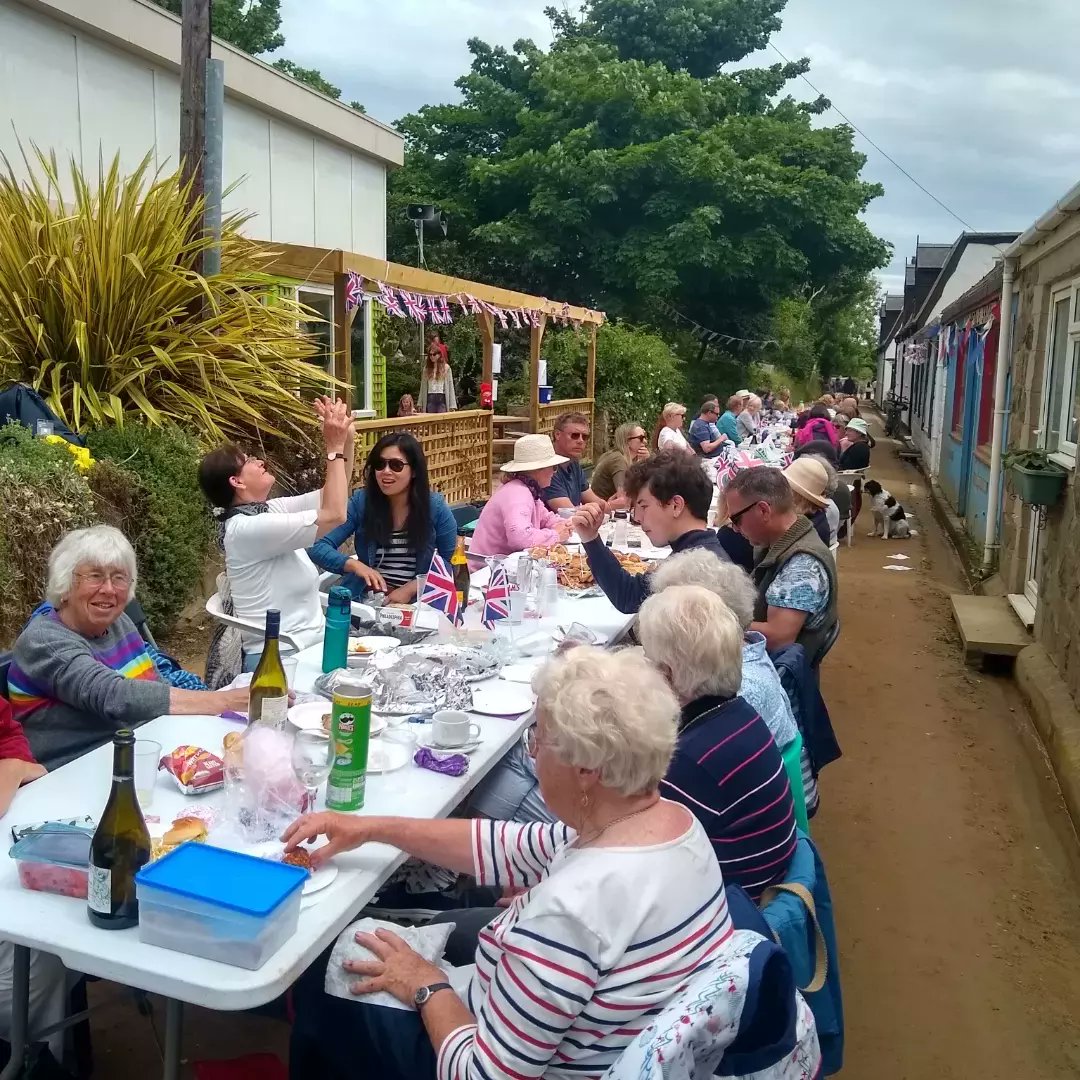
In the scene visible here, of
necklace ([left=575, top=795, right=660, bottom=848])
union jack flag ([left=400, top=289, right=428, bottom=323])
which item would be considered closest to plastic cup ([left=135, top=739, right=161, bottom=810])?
necklace ([left=575, top=795, right=660, bottom=848])

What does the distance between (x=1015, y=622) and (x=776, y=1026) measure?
6.42 m

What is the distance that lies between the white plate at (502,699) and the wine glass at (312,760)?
0.55 meters

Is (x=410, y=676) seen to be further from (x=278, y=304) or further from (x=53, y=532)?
(x=278, y=304)

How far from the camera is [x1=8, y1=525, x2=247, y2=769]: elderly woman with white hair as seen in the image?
2.66m

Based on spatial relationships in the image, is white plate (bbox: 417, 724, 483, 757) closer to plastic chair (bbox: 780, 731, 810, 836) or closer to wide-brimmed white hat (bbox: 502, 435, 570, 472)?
plastic chair (bbox: 780, 731, 810, 836)

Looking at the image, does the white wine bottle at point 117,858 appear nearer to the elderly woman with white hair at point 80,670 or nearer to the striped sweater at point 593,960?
the striped sweater at point 593,960

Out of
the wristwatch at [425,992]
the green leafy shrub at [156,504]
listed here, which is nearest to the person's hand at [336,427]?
the green leafy shrub at [156,504]

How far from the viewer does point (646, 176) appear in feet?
76.1

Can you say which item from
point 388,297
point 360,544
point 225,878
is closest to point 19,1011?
point 225,878

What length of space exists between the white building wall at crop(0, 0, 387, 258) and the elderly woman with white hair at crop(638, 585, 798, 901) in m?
6.52

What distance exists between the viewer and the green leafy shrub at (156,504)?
537cm

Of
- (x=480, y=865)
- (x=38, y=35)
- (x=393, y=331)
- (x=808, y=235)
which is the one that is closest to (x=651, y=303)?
(x=808, y=235)

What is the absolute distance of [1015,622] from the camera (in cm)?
722

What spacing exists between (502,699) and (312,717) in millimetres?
618
